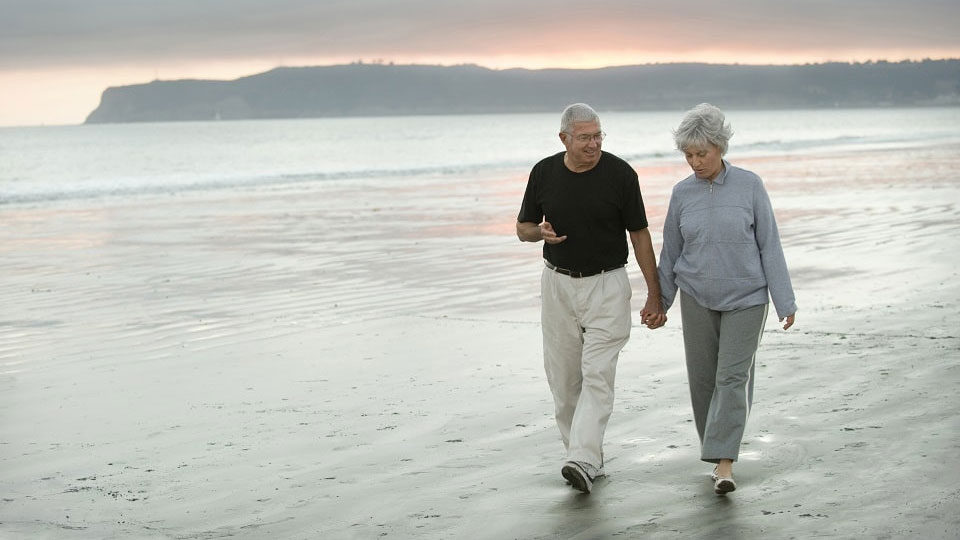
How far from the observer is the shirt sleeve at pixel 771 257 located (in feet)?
16.8

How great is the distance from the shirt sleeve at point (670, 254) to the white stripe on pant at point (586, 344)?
0.19 meters

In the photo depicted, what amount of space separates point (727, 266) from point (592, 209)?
639 millimetres

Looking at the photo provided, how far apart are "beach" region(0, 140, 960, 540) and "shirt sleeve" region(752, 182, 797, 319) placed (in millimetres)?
773

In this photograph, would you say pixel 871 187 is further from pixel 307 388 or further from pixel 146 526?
pixel 146 526

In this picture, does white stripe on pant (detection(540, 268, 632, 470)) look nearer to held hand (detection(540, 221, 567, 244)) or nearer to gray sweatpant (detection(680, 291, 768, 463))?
held hand (detection(540, 221, 567, 244))

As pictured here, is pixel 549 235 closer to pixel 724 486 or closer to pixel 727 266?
pixel 727 266

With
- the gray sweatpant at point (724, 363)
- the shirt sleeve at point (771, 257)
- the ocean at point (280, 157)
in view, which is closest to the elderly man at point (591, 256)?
the gray sweatpant at point (724, 363)

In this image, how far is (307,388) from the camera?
7285mm

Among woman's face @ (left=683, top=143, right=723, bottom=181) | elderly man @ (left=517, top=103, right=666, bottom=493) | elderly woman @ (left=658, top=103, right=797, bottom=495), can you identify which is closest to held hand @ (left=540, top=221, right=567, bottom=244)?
elderly man @ (left=517, top=103, right=666, bottom=493)

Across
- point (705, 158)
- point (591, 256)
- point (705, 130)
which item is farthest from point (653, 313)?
point (705, 130)

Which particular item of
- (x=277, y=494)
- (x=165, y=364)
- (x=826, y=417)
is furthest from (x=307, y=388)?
(x=826, y=417)

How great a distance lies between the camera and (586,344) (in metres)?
5.45

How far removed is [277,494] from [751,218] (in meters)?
2.34

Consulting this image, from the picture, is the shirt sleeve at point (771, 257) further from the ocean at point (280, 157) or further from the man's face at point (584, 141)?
the ocean at point (280, 157)
